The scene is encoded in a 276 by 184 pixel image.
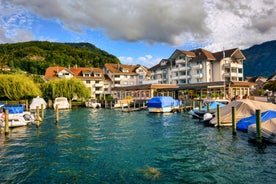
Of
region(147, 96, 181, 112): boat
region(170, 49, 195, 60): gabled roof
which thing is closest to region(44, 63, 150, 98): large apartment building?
region(170, 49, 195, 60): gabled roof

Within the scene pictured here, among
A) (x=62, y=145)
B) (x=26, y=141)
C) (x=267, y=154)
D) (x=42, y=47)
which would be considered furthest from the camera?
(x=42, y=47)

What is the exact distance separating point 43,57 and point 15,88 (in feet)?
345

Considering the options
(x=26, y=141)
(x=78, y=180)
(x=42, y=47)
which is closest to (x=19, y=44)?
(x=42, y=47)

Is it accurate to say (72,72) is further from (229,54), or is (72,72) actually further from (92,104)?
(229,54)

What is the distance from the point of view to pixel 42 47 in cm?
16875

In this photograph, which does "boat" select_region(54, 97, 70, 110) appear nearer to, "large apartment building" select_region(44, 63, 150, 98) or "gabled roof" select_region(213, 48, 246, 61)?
"large apartment building" select_region(44, 63, 150, 98)

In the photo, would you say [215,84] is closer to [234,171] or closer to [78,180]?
[234,171]

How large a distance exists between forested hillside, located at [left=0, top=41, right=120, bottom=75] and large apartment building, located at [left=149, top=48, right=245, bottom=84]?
268 feet

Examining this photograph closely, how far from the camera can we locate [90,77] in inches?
3403

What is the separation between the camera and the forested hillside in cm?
13375

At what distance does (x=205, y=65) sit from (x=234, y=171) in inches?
2515

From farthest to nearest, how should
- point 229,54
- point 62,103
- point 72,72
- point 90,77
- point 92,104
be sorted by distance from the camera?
point 72,72 → point 90,77 → point 229,54 → point 92,104 → point 62,103

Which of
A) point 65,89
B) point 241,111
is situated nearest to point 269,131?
point 241,111

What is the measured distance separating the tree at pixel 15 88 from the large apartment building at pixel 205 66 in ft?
116
